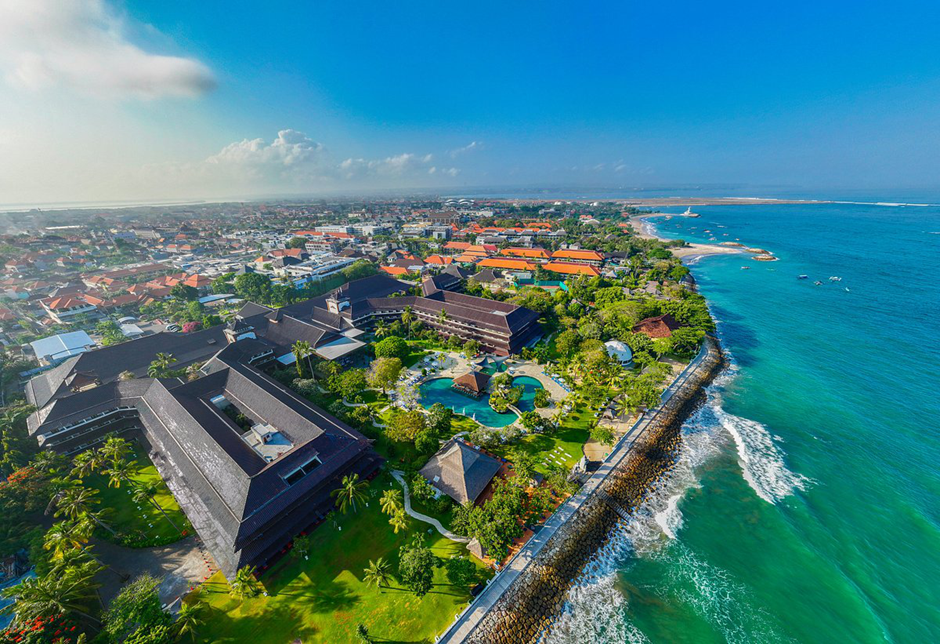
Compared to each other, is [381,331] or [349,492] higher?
[381,331]

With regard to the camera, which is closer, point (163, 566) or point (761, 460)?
point (163, 566)

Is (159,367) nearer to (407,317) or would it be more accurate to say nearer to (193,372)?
(193,372)

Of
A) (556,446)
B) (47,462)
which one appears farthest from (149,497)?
(556,446)

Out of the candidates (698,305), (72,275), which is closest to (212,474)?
(698,305)

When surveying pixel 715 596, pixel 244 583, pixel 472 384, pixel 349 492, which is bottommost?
pixel 715 596

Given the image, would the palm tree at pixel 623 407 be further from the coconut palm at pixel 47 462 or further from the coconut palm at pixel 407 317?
the coconut palm at pixel 47 462

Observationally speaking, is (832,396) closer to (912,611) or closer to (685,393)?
(685,393)

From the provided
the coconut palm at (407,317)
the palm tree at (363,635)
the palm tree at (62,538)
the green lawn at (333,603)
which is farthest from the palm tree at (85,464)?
the coconut palm at (407,317)
